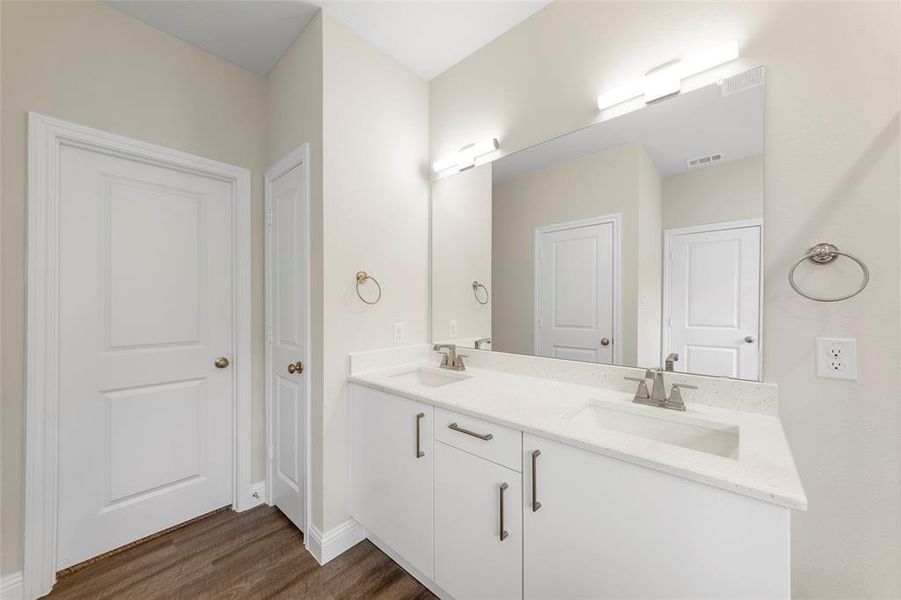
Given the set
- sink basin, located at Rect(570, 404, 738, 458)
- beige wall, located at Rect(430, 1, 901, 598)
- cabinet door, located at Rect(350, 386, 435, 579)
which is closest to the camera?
beige wall, located at Rect(430, 1, 901, 598)

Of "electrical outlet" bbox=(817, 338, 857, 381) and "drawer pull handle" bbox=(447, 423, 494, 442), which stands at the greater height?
"electrical outlet" bbox=(817, 338, 857, 381)

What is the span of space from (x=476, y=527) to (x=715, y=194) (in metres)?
1.49

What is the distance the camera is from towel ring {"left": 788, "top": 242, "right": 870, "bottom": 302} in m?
1.00

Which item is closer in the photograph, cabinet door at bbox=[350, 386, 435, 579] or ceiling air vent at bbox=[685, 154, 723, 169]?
ceiling air vent at bbox=[685, 154, 723, 169]

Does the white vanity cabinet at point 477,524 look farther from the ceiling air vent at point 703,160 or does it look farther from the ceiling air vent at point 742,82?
the ceiling air vent at point 742,82

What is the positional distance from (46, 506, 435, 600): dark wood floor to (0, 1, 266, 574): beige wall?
35 cm

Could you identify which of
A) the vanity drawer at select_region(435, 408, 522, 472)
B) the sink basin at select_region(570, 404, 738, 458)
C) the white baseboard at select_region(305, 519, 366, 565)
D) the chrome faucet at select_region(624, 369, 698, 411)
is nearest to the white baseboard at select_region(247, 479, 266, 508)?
the white baseboard at select_region(305, 519, 366, 565)

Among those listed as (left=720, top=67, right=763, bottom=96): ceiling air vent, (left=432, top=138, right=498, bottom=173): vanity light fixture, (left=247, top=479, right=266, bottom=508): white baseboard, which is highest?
(left=432, top=138, right=498, bottom=173): vanity light fixture

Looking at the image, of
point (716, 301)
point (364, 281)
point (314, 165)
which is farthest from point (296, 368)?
point (716, 301)

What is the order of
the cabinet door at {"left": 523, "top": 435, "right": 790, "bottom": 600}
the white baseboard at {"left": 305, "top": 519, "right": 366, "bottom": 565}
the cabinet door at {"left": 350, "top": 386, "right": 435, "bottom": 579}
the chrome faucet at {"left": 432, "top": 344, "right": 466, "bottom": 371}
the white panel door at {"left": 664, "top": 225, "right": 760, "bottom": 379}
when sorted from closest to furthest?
the cabinet door at {"left": 523, "top": 435, "right": 790, "bottom": 600}
the white panel door at {"left": 664, "top": 225, "right": 760, "bottom": 379}
the cabinet door at {"left": 350, "top": 386, "right": 435, "bottom": 579}
the white baseboard at {"left": 305, "top": 519, "right": 366, "bottom": 565}
the chrome faucet at {"left": 432, "top": 344, "right": 466, "bottom": 371}

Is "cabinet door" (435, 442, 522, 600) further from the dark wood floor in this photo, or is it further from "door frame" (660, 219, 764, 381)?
"door frame" (660, 219, 764, 381)

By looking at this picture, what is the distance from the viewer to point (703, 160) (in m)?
1.31

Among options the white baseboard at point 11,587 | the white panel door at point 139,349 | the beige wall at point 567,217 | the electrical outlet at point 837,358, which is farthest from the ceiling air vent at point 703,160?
the white baseboard at point 11,587

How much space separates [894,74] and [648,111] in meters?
0.63
